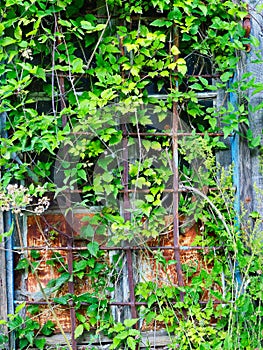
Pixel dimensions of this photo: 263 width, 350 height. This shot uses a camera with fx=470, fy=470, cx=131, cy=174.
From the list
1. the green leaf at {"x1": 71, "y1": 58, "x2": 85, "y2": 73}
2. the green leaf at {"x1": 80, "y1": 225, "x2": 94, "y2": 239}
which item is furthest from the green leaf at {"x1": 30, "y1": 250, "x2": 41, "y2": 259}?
the green leaf at {"x1": 71, "y1": 58, "x2": 85, "y2": 73}

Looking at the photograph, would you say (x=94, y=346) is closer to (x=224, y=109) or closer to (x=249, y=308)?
(x=249, y=308)

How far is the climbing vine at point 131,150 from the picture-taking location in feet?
8.28

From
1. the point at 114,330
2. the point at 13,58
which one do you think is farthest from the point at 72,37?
the point at 114,330

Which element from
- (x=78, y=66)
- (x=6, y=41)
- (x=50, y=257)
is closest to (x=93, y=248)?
(x=50, y=257)

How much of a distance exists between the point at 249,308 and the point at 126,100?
1.30 meters

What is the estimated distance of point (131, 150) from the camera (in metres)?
2.67

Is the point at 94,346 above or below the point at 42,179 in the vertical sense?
below

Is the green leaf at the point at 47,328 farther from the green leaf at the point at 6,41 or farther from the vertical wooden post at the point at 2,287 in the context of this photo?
the green leaf at the point at 6,41

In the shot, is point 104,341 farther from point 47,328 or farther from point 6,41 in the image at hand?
point 6,41

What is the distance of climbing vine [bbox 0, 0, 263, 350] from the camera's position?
8.28ft

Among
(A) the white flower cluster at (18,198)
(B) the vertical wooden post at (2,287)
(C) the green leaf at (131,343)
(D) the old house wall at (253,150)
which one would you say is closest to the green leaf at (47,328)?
(B) the vertical wooden post at (2,287)

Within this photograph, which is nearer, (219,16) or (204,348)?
(204,348)

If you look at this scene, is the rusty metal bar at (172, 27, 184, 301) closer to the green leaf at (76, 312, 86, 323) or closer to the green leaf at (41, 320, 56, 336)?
the green leaf at (76, 312, 86, 323)

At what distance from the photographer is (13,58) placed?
2.58 meters
